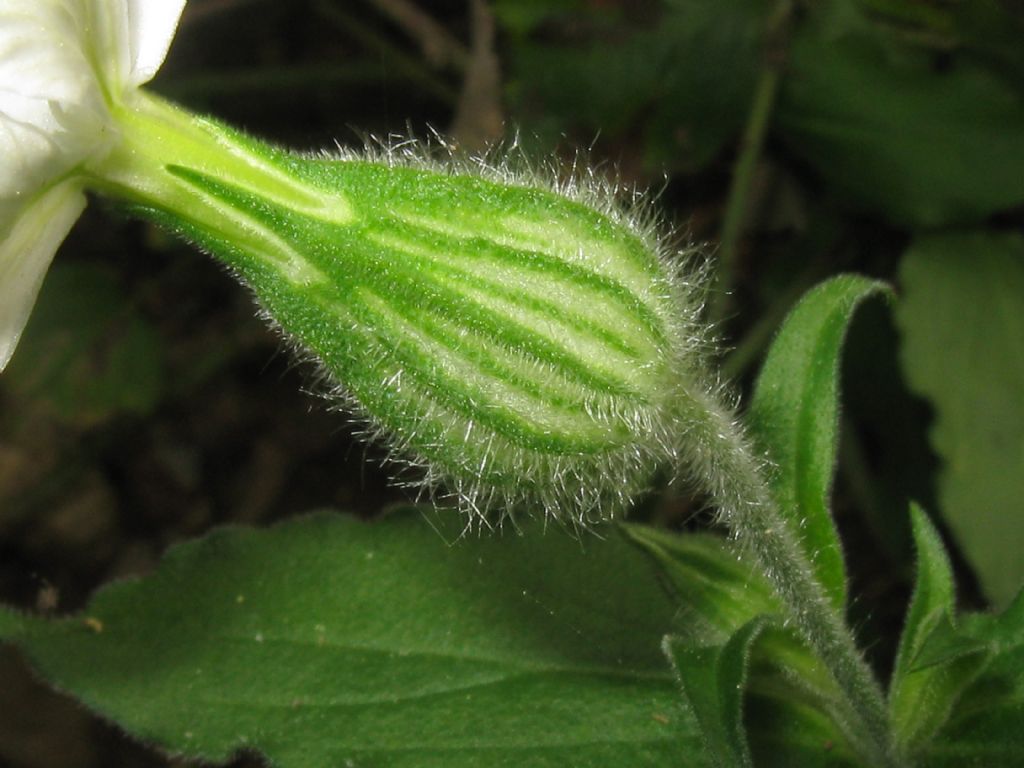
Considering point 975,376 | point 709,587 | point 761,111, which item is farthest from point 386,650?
point 761,111

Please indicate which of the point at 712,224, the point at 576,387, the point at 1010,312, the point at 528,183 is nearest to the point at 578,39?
the point at 712,224

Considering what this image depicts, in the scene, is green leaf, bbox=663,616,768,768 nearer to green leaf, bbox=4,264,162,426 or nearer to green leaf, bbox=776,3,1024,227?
green leaf, bbox=776,3,1024,227

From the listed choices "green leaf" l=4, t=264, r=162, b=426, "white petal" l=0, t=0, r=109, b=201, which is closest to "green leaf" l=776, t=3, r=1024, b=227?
"green leaf" l=4, t=264, r=162, b=426

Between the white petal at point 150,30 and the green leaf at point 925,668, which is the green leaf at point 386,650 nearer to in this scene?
the green leaf at point 925,668

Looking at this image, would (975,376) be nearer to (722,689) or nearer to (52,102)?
(722,689)

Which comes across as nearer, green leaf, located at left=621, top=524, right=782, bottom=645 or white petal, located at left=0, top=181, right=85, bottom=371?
white petal, located at left=0, top=181, right=85, bottom=371

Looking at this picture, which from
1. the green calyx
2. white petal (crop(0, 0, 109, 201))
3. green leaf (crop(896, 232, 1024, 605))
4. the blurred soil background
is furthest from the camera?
the blurred soil background
